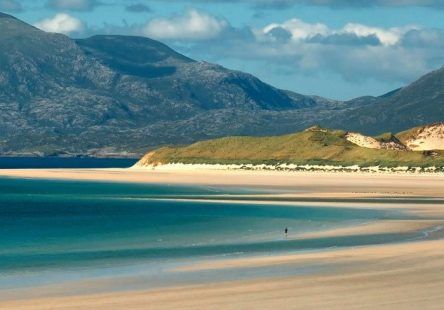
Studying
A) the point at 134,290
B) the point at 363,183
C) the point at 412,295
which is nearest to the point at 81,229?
the point at 134,290

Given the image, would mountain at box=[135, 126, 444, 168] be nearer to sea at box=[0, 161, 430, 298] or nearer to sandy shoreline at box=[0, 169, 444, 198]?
sandy shoreline at box=[0, 169, 444, 198]

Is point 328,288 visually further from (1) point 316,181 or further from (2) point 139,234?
(1) point 316,181

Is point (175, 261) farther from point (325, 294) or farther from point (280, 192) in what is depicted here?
point (280, 192)

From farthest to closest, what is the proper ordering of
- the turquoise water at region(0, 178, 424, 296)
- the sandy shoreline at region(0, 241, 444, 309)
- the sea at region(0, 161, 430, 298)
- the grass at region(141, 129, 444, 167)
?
the grass at region(141, 129, 444, 167) → the turquoise water at region(0, 178, 424, 296) → the sea at region(0, 161, 430, 298) → the sandy shoreline at region(0, 241, 444, 309)

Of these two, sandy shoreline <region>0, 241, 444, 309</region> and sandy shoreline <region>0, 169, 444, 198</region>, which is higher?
sandy shoreline <region>0, 169, 444, 198</region>

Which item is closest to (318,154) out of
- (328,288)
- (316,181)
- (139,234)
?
(316,181)

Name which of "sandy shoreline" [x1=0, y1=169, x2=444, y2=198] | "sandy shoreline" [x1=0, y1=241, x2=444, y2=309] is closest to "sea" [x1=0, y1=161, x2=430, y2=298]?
"sandy shoreline" [x1=0, y1=241, x2=444, y2=309]
